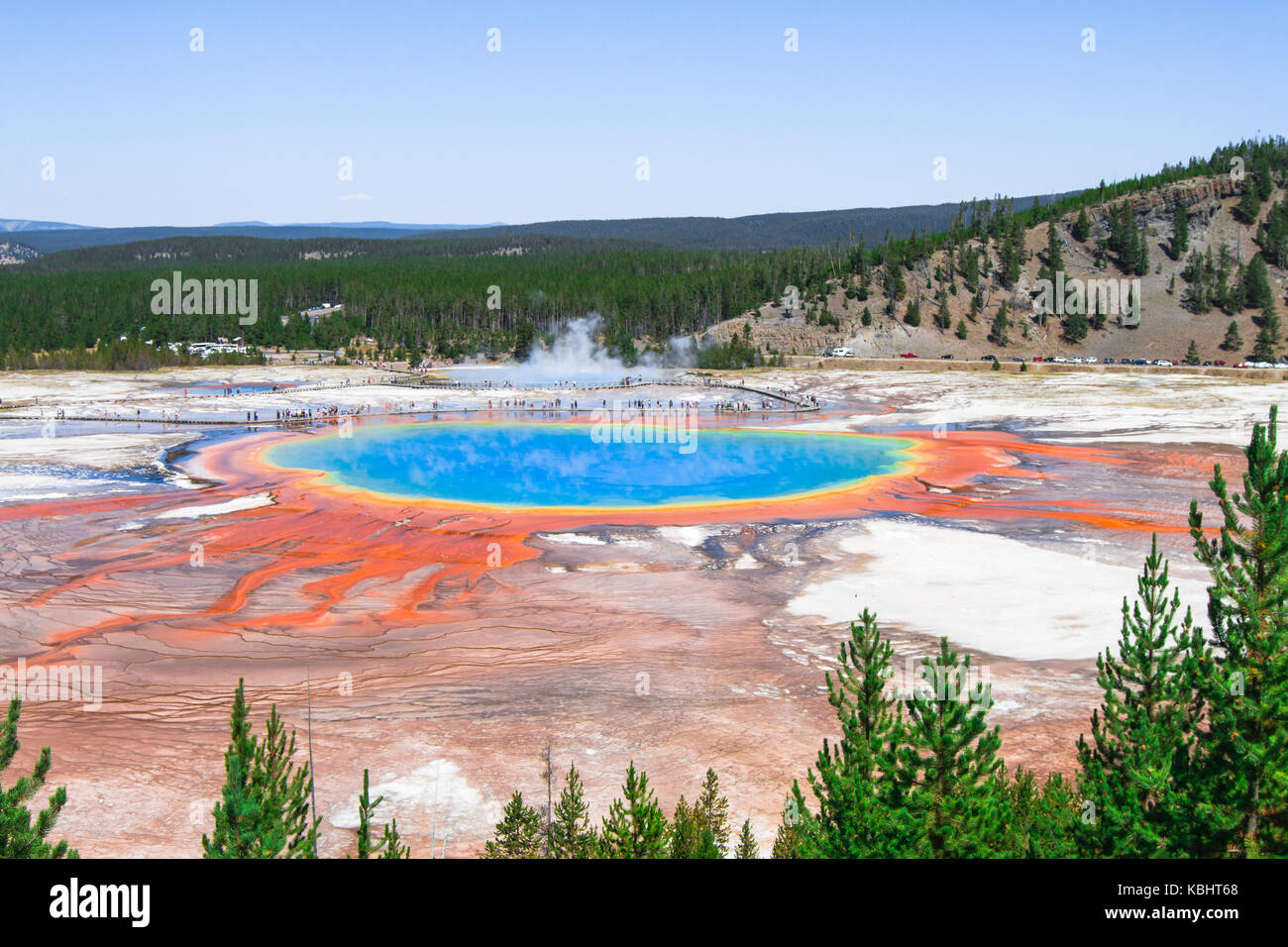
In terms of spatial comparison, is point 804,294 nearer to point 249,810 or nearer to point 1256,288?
Answer: point 1256,288

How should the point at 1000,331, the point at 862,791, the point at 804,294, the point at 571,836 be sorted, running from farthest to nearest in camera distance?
the point at 804,294 < the point at 1000,331 < the point at 571,836 < the point at 862,791

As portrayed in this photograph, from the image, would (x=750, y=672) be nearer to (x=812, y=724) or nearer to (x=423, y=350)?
(x=812, y=724)

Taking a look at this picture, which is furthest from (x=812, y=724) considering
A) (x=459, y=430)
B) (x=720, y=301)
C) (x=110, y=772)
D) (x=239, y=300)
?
(x=239, y=300)

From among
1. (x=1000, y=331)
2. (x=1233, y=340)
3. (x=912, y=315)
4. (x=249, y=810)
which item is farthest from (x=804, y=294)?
(x=249, y=810)

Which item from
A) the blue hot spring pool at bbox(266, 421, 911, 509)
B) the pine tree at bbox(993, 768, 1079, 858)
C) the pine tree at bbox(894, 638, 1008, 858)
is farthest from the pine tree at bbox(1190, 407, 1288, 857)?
the blue hot spring pool at bbox(266, 421, 911, 509)

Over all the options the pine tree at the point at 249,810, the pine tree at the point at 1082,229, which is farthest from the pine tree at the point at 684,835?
the pine tree at the point at 1082,229

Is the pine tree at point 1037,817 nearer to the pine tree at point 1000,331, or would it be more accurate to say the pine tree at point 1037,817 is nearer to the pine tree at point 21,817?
the pine tree at point 21,817

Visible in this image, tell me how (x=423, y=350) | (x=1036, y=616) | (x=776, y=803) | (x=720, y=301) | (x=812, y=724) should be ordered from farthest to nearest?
(x=720, y=301), (x=423, y=350), (x=1036, y=616), (x=812, y=724), (x=776, y=803)
